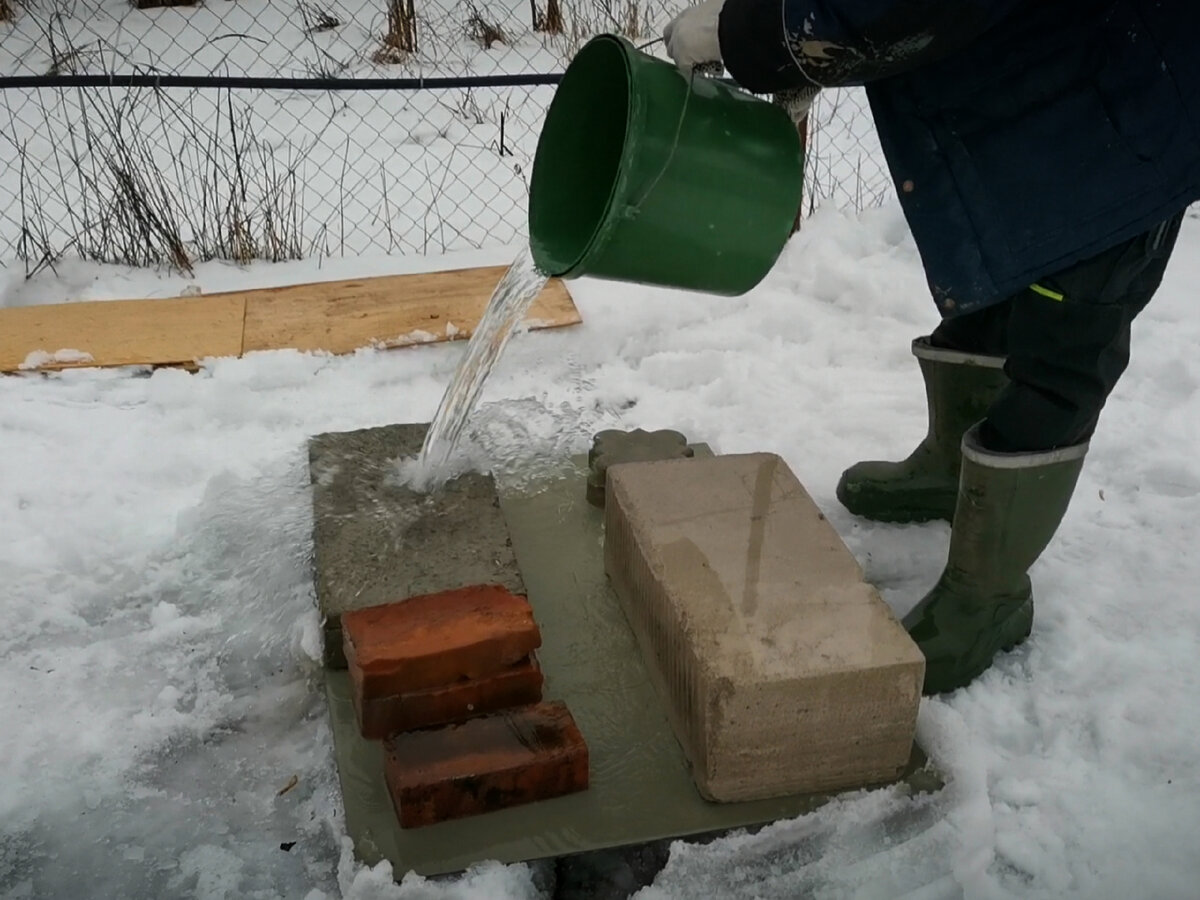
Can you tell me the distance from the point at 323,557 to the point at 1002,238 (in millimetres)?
1236

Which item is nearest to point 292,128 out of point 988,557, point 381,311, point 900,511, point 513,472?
point 381,311

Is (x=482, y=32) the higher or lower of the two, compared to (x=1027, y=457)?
lower

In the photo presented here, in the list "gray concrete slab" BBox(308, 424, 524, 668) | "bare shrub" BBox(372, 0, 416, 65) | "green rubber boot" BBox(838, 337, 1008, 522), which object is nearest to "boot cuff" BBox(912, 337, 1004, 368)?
"green rubber boot" BBox(838, 337, 1008, 522)

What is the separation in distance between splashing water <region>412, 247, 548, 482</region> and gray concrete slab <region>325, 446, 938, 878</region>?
0.33 m

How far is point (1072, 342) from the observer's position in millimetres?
1746

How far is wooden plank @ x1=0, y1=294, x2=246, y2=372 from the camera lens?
10.2 feet

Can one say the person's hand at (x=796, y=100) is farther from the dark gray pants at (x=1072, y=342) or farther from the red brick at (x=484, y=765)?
the red brick at (x=484, y=765)

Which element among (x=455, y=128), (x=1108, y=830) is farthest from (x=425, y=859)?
(x=455, y=128)

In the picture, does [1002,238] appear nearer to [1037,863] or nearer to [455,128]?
[1037,863]

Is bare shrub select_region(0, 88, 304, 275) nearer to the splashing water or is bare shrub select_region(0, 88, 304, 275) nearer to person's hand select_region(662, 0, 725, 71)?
the splashing water

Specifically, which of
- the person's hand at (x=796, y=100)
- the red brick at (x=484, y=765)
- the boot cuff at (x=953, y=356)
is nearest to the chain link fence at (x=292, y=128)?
the boot cuff at (x=953, y=356)

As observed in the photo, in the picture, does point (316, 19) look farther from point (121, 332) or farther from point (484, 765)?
point (484, 765)

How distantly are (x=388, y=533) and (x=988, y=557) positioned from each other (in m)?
1.05

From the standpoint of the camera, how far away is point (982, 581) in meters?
1.96
